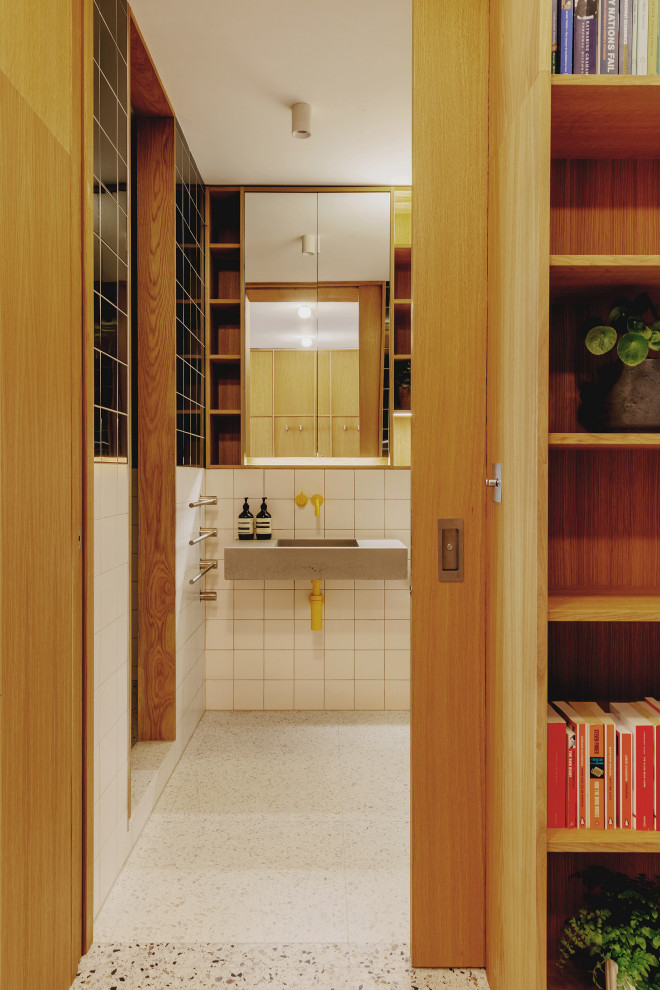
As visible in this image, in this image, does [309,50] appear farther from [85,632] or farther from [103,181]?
[85,632]

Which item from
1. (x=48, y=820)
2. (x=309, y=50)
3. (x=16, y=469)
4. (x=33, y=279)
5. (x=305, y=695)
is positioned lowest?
(x=305, y=695)

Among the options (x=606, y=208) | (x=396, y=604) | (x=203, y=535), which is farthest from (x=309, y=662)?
(x=606, y=208)

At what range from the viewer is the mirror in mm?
3625

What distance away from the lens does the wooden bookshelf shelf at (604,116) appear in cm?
128

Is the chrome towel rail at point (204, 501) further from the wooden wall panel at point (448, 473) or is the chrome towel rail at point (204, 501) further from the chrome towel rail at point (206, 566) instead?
the wooden wall panel at point (448, 473)

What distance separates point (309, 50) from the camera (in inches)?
94.4

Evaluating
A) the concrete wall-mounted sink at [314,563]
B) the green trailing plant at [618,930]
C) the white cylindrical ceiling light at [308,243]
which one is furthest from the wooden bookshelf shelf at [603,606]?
the white cylindrical ceiling light at [308,243]

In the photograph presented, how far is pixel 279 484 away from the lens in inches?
142

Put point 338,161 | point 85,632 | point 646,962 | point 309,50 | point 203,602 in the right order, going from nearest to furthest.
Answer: point 646,962 → point 85,632 → point 309,50 → point 338,161 → point 203,602

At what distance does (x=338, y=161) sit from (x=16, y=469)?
2600mm

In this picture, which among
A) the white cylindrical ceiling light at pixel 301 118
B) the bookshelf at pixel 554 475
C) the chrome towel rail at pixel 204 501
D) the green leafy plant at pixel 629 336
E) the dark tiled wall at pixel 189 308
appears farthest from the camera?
the chrome towel rail at pixel 204 501

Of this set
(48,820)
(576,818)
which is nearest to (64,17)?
(48,820)

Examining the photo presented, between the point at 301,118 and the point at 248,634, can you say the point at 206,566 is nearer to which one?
the point at 248,634

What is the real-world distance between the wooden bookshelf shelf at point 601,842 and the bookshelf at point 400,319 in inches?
95.9
